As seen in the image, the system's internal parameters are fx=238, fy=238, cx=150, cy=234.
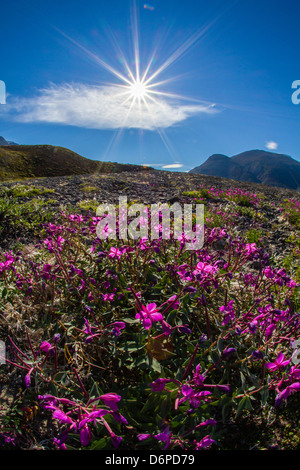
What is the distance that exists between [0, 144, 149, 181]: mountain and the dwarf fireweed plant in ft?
150

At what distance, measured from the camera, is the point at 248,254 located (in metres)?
2.71

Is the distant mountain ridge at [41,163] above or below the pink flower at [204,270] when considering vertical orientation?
above

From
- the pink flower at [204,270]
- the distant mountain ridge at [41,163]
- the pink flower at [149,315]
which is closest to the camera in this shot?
the pink flower at [149,315]

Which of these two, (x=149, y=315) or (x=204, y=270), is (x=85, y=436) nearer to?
(x=149, y=315)

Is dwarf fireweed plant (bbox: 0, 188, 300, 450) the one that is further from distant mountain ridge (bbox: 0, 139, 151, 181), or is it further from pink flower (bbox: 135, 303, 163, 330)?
distant mountain ridge (bbox: 0, 139, 151, 181)

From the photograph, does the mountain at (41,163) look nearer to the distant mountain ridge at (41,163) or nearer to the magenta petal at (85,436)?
the distant mountain ridge at (41,163)

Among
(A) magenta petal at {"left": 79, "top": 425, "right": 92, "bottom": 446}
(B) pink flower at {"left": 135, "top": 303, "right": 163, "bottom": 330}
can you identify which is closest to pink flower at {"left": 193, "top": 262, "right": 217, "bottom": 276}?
(B) pink flower at {"left": 135, "top": 303, "right": 163, "bottom": 330}

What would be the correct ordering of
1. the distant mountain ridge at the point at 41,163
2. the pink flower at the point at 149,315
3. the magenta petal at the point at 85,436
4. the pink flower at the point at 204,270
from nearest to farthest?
the magenta petal at the point at 85,436
the pink flower at the point at 149,315
the pink flower at the point at 204,270
the distant mountain ridge at the point at 41,163

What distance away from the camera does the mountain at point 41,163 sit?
5191 cm

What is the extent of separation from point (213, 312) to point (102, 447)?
1.72m

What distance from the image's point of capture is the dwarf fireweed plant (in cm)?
160

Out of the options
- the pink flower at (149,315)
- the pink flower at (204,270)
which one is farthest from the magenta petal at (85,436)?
the pink flower at (204,270)

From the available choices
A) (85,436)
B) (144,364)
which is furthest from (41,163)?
(85,436)

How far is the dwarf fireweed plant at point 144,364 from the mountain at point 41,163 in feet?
150
